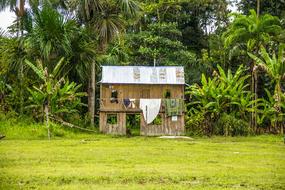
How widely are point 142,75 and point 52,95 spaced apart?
828 cm

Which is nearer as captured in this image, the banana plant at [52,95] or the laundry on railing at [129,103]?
the banana plant at [52,95]

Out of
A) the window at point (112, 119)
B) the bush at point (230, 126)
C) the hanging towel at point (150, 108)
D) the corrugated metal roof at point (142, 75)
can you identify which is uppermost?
the corrugated metal roof at point (142, 75)

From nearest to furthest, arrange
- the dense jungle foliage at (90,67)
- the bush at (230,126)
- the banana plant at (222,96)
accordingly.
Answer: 1. the dense jungle foliage at (90,67)
2. the banana plant at (222,96)
3. the bush at (230,126)

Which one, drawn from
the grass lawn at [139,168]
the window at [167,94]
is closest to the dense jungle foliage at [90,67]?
the window at [167,94]

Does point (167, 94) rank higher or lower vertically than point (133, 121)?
higher

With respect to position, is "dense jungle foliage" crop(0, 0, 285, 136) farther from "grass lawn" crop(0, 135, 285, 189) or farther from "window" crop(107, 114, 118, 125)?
"grass lawn" crop(0, 135, 285, 189)

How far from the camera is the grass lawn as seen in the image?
Result: 12.3 meters

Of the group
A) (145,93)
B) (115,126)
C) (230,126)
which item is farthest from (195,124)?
(115,126)

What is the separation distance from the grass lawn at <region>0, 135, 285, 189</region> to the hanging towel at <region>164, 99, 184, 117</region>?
38.8ft

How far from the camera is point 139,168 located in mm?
15164

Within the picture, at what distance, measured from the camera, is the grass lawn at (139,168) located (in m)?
12.3

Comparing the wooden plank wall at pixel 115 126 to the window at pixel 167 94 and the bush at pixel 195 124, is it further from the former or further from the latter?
the bush at pixel 195 124

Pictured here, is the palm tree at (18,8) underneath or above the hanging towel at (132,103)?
above

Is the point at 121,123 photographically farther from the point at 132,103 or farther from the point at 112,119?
the point at 112,119
